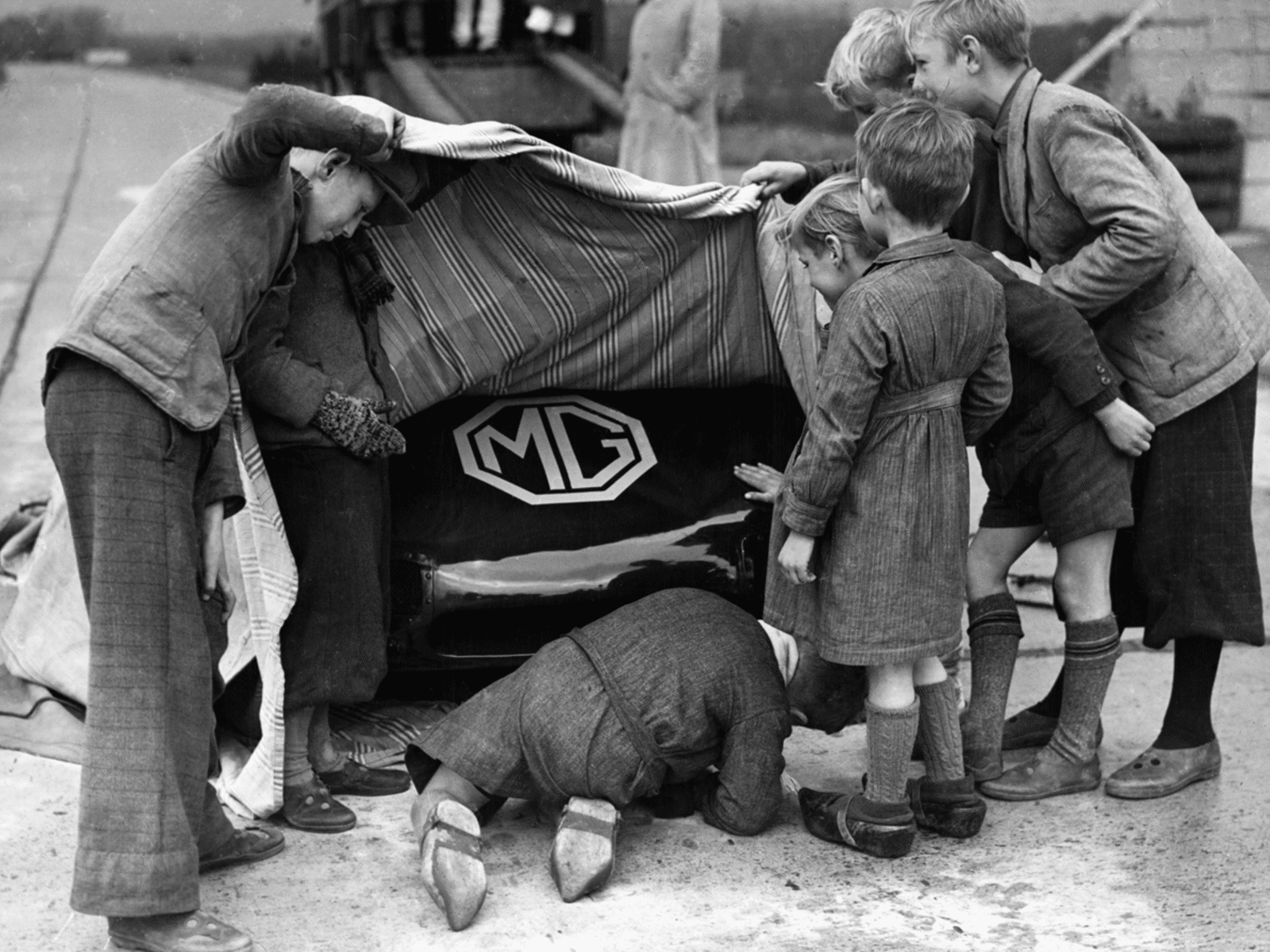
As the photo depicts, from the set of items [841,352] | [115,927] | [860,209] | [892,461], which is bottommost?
[115,927]

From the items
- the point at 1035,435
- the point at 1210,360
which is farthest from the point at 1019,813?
the point at 1210,360

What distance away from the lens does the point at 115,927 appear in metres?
2.87

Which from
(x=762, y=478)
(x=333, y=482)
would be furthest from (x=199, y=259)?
(x=762, y=478)

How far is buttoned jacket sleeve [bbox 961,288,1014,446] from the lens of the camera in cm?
317

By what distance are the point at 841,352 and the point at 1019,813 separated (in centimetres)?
110

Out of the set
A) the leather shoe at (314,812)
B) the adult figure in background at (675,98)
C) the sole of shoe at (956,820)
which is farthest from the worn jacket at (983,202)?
the adult figure in background at (675,98)

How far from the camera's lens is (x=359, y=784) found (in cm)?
355

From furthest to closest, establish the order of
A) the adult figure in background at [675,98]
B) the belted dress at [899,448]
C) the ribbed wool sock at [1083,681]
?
1. the adult figure in background at [675,98]
2. the ribbed wool sock at [1083,681]
3. the belted dress at [899,448]

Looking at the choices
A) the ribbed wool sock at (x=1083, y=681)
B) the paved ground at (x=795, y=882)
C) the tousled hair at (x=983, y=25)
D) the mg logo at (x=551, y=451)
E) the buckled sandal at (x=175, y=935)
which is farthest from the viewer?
the mg logo at (x=551, y=451)

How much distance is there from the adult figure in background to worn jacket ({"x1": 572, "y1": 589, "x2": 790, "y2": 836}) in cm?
567

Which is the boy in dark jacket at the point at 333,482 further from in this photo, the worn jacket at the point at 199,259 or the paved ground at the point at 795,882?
the worn jacket at the point at 199,259

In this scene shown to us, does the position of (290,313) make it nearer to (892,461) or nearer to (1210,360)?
(892,461)

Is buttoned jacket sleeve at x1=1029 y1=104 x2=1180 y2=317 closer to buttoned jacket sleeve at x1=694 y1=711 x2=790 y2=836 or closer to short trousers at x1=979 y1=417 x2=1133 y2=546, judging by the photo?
short trousers at x1=979 y1=417 x2=1133 y2=546

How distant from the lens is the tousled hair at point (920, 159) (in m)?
3.04
